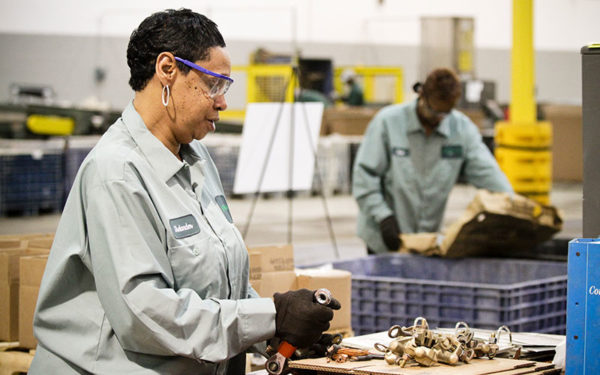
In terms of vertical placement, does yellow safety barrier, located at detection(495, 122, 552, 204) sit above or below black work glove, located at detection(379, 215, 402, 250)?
above

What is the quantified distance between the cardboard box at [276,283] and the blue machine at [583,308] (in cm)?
134

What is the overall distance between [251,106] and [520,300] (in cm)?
275

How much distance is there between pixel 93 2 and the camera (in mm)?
16703

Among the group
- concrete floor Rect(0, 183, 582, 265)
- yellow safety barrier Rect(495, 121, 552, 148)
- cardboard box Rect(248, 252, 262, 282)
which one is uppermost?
yellow safety barrier Rect(495, 121, 552, 148)

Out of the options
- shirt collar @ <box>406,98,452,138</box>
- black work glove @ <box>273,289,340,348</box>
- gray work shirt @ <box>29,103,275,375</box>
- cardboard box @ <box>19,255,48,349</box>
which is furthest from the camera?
shirt collar @ <box>406,98,452,138</box>

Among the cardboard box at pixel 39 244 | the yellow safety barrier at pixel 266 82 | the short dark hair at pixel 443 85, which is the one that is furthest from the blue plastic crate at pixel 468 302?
the yellow safety barrier at pixel 266 82

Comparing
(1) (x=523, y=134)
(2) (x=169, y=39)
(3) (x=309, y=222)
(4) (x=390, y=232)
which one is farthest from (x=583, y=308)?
(3) (x=309, y=222)

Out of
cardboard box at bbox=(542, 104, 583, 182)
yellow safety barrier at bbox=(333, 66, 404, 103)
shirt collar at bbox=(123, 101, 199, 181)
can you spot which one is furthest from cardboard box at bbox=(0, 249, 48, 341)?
cardboard box at bbox=(542, 104, 583, 182)

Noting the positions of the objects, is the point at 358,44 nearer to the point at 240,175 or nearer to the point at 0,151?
the point at 0,151

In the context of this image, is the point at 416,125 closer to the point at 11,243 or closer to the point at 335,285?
the point at 335,285

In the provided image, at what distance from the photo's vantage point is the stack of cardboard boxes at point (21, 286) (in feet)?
9.87

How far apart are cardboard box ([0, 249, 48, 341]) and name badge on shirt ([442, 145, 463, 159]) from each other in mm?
2663

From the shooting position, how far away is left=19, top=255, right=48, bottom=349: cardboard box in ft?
9.84

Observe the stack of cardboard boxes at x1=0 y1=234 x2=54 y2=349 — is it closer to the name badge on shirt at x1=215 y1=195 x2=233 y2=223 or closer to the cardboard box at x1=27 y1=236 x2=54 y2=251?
the cardboard box at x1=27 y1=236 x2=54 y2=251
